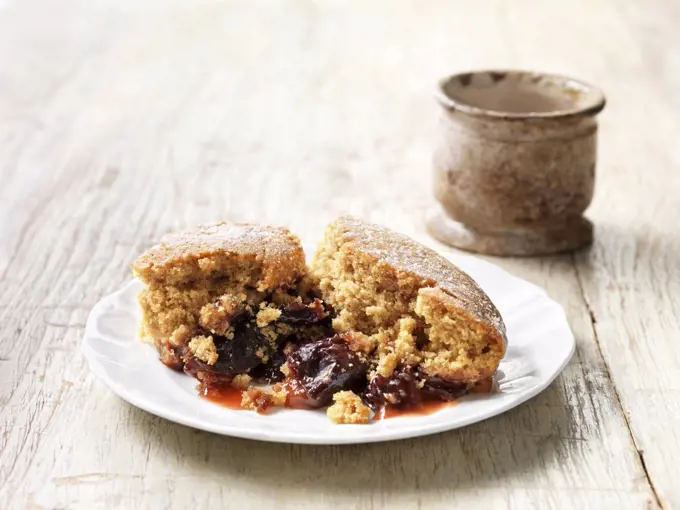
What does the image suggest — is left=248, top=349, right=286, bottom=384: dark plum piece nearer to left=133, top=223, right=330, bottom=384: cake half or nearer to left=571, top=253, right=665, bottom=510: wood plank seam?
left=133, top=223, right=330, bottom=384: cake half

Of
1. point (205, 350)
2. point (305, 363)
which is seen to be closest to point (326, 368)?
point (305, 363)

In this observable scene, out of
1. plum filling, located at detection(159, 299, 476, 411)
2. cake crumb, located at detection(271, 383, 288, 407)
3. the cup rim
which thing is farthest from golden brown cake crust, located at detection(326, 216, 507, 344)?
the cup rim

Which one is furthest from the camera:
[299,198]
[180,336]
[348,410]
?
[299,198]

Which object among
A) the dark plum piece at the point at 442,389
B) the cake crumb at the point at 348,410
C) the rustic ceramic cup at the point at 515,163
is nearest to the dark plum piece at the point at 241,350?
the cake crumb at the point at 348,410

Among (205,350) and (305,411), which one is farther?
(205,350)

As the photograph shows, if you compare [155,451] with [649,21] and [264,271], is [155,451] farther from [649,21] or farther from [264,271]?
[649,21]

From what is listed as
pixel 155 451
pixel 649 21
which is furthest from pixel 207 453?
pixel 649 21

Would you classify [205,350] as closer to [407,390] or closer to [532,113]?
[407,390]
